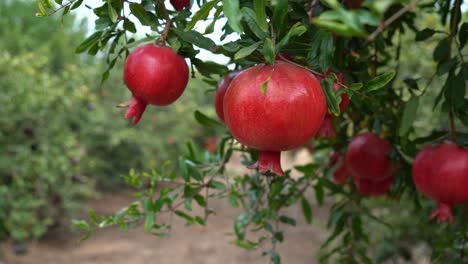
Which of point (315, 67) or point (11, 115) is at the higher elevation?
point (315, 67)

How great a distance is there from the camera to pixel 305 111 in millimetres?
557

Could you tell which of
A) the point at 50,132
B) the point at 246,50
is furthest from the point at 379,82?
the point at 50,132

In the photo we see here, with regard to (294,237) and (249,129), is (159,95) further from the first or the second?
(294,237)

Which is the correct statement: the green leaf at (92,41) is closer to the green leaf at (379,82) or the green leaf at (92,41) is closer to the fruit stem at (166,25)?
the fruit stem at (166,25)

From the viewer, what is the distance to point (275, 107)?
55 cm

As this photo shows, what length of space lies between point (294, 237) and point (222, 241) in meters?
0.69

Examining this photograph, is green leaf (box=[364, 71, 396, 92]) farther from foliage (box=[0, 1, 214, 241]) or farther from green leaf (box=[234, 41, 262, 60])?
foliage (box=[0, 1, 214, 241])

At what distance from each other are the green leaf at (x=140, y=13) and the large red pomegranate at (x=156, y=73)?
0.12 ft

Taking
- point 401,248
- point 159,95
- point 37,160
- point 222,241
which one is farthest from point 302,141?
point 222,241

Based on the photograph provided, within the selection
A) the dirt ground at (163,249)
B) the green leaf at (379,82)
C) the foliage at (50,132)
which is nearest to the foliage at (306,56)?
the green leaf at (379,82)

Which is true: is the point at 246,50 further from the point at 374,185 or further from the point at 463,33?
the point at 374,185

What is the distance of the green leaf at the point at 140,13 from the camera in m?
0.71

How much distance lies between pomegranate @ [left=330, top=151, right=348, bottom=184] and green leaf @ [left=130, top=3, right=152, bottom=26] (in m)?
0.78

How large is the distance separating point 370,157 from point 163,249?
3266mm
